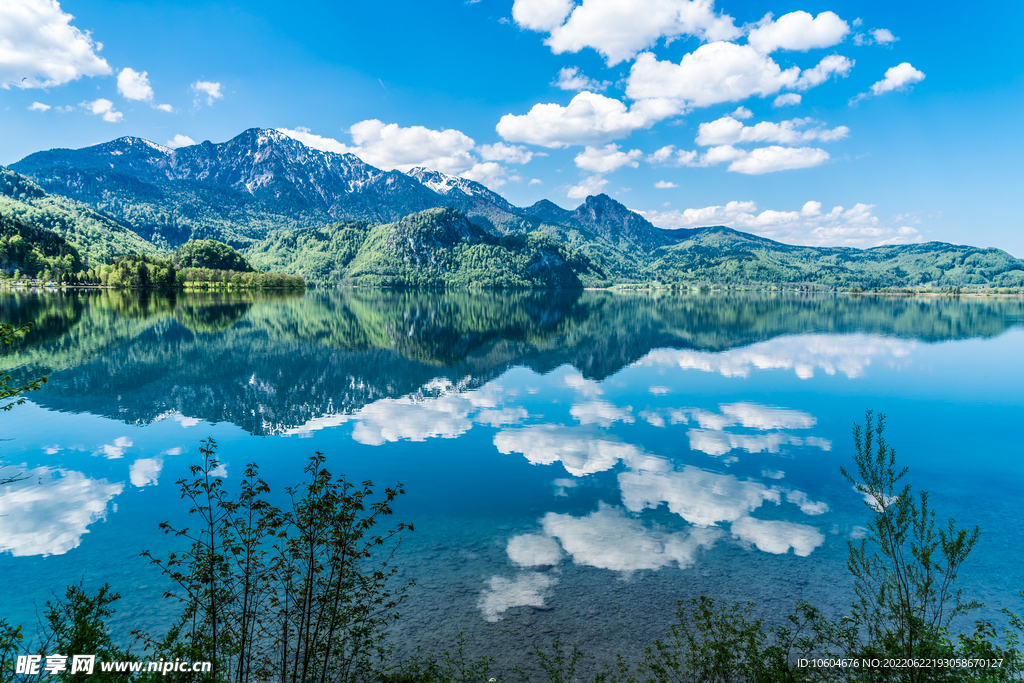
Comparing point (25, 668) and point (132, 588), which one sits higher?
point (25, 668)

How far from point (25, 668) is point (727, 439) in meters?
29.3

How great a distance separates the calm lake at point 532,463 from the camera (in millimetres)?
14156

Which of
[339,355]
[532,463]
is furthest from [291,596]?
[339,355]

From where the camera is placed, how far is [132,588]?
13.9 m

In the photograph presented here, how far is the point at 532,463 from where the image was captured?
24.9 metres

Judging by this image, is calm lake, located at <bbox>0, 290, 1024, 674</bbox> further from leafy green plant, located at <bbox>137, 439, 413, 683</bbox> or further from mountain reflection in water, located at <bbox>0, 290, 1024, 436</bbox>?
leafy green plant, located at <bbox>137, 439, 413, 683</bbox>

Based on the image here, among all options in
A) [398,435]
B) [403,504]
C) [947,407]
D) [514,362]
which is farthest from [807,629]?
[514,362]

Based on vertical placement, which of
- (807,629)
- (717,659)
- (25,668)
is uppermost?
(25,668)

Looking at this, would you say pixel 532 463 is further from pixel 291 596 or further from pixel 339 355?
pixel 339 355

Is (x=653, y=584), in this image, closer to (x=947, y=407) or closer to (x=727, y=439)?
(x=727, y=439)

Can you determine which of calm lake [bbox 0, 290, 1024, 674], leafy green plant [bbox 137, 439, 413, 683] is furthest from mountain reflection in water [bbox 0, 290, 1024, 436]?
leafy green plant [bbox 137, 439, 413, 683]

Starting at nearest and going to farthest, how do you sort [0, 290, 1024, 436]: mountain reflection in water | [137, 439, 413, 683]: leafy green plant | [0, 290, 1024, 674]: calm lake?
1. [137, 439, 413, 683]: leafy green plant
2. [0, 290, 1024, 674]: calm lake
3. [0, 290, 1024, 436]: mountain reflection in water

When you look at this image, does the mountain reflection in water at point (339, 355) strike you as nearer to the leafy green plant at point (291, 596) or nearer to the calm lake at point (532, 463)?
the calm lake at point (532, 463)

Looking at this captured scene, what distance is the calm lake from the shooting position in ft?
46.4
